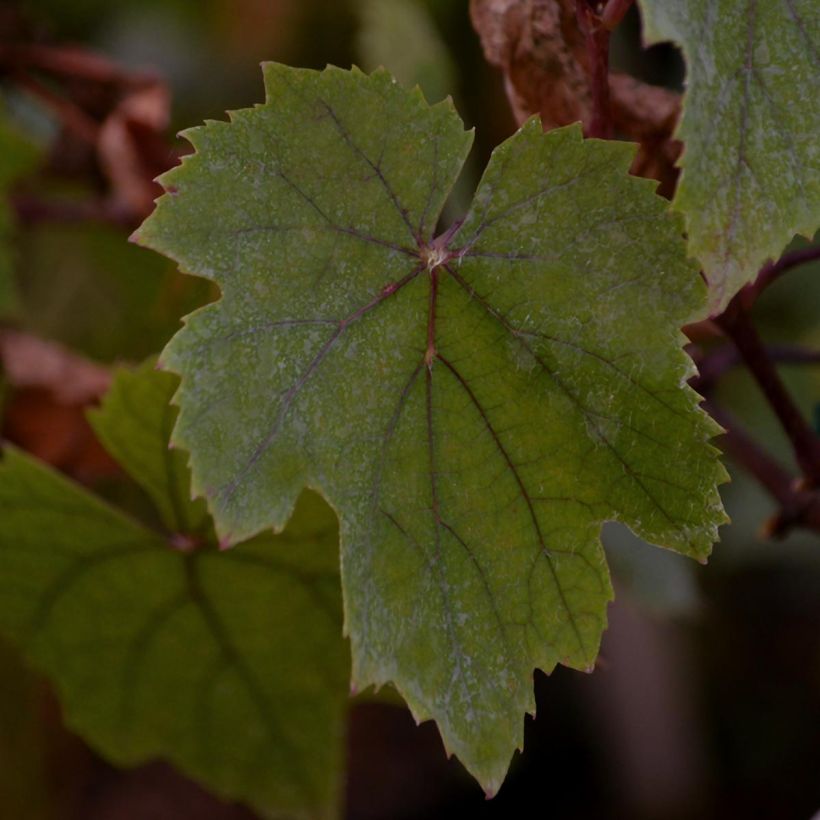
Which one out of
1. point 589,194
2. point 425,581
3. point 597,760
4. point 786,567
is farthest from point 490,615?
point 597,760

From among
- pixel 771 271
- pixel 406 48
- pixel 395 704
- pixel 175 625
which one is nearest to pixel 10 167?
pixel 406 48

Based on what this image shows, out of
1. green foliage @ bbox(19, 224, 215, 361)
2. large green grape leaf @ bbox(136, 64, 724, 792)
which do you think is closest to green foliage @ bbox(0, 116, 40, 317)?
green foliage @ bbox(19, 224, 215, 361)

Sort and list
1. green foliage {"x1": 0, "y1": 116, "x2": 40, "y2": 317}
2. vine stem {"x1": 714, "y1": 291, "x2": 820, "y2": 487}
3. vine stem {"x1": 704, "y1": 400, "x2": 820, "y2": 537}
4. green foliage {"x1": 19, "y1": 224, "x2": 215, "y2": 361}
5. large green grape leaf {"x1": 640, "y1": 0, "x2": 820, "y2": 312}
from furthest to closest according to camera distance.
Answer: green foliage {"x1": 19, "y1": 224, "x2": 215, "y2": 361} < green foliage {"x1": 0, "y1": 116, "x2": 40, "y2": 317} < vine stem {"x1": 704, "y1": 400, "x2": 820, "y2": 537} < vine stem {"x1": 714, "y1": 291, "x2": 820, "y2": 487} < large green grape leaf {"x1": 640, "y1": 0, "x2": 820, "y2": 312}

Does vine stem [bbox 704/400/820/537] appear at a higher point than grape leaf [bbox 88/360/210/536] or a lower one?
higher

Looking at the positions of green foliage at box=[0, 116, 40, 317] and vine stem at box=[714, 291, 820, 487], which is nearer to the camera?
vine stem at box=[714, 291, 820, 487]

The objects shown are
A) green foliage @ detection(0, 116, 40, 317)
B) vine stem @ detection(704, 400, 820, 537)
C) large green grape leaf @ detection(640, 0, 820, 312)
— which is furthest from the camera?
green foliage @ detection(0, 116, 40, 317)

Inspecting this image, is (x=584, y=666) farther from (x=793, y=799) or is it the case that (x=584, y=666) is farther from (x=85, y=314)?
(x=793, y=799)

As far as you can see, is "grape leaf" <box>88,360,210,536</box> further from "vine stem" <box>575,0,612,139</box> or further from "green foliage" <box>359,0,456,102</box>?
"green foliage" <box>359,0,456,102</box>
